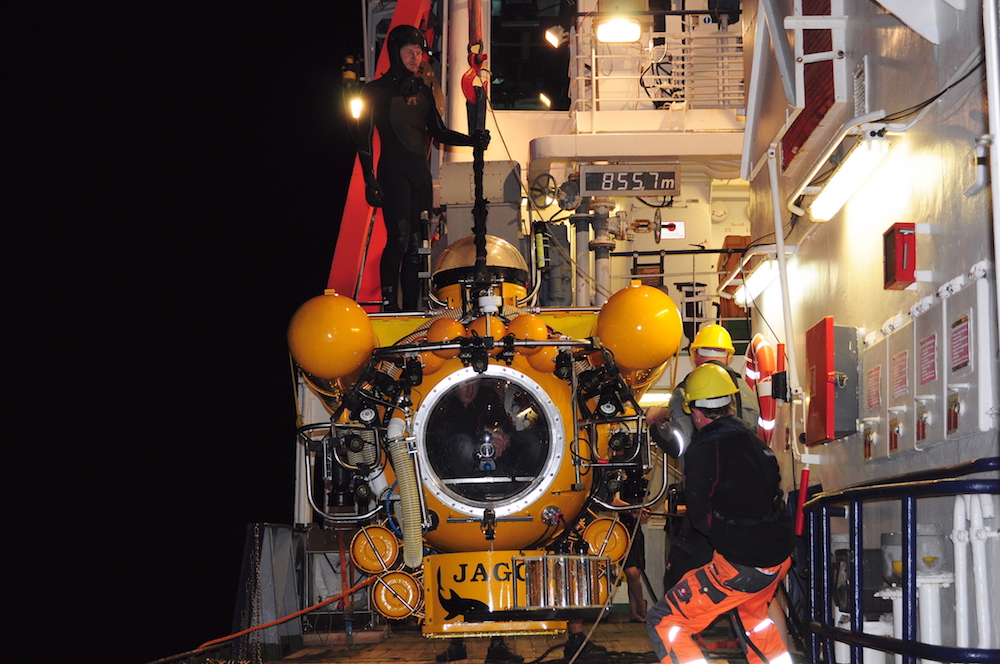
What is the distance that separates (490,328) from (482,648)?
2.50 m

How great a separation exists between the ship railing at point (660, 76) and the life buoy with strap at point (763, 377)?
3.41 m

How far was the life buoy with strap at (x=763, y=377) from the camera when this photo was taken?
221 inches

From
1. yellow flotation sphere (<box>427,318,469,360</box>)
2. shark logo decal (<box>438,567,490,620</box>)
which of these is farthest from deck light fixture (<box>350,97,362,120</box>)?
shark logo decal (<box>438,567,490,620</box>)

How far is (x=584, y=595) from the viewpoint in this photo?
4551 millimetres

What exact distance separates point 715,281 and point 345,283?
3.96 metres

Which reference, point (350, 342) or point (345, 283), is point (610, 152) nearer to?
point (345, 283)

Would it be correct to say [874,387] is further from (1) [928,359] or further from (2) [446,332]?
(2) [446,332]

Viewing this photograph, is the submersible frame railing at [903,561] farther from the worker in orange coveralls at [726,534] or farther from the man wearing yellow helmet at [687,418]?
the man wearing yellow helmet at [687,418]

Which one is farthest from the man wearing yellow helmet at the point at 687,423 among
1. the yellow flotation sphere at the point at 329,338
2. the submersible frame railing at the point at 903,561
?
the yellow flotation sphere at the point at 329,338

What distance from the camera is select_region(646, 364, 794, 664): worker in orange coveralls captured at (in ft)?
12.4

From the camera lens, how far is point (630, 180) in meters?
8.22

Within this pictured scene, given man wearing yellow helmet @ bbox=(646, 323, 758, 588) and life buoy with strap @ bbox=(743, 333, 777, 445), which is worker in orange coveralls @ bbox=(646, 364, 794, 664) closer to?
man wearing yellow helmet @ bbox=(646, 323, 758, 588)

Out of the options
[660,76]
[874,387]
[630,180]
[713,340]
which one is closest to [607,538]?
[713,340]

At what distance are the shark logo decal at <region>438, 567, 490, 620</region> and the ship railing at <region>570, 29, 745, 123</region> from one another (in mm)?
5595
